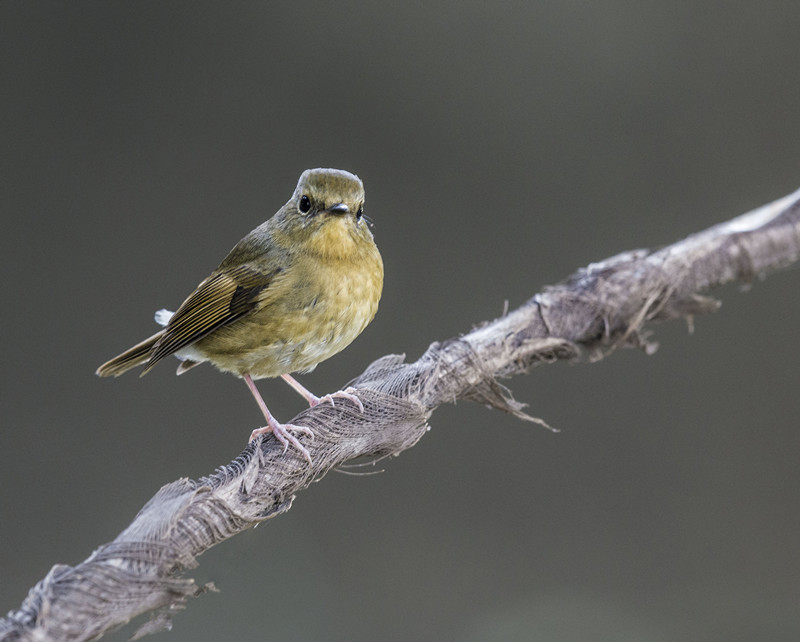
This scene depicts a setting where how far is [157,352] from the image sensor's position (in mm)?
1526

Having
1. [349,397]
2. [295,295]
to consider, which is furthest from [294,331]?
[349,397]

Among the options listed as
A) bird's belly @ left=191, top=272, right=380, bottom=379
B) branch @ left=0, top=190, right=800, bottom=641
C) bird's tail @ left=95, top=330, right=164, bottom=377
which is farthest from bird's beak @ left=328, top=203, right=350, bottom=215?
bird's tail @ left=95, top=330, right=164, bottom=377

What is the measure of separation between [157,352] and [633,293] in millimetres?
968

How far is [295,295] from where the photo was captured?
4.73 feet

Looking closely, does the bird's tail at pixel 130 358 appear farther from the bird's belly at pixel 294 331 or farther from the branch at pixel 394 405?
the branch at pixel 394 405

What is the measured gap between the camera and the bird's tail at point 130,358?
63.2 inches

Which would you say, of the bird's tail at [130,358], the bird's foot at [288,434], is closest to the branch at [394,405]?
the bird's foot at [288,434]

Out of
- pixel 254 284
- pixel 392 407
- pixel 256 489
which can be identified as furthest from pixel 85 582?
pixel 254 284

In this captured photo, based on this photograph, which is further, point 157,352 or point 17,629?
point 157,352

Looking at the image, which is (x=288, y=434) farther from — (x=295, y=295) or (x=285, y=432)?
Result: (x=295, y=295)

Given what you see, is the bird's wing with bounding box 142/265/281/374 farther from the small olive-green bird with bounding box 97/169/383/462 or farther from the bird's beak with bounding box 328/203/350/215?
the bird's beak with bounding box 328/203/350/215

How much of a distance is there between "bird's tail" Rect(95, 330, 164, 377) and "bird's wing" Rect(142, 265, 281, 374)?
6 cm

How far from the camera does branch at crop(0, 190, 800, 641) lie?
0.96 m

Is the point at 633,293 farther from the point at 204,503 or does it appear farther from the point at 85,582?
the point at 85,582
